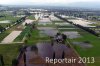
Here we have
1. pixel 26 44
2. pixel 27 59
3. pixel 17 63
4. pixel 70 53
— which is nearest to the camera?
pixel 17 63

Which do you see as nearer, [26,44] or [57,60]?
[57,60]

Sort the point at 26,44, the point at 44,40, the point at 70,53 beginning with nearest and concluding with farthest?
the point at 70,53 < the point at 26,44 < the point at 44,40

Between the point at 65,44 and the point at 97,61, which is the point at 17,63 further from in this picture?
the point at 65,44

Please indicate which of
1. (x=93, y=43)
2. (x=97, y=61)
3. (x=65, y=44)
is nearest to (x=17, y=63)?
(x=97, y=61)

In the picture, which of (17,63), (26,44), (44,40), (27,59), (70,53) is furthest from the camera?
(44,40)

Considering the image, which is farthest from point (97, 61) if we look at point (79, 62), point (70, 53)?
point (70, 53)

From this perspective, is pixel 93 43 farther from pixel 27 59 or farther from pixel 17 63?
pixel 17 63
